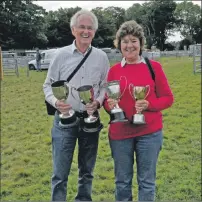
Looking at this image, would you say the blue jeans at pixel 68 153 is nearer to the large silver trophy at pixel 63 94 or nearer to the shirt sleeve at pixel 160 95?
the large silver trophy at pixel 63 94

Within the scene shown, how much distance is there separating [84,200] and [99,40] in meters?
55.3

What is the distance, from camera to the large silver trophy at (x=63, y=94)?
2.84 meters

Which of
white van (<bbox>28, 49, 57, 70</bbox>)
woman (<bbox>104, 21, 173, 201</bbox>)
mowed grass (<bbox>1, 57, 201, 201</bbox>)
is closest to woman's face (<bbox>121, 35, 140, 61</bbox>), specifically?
→ woman (<bbox>104, 21, 173, 201</bbox>)

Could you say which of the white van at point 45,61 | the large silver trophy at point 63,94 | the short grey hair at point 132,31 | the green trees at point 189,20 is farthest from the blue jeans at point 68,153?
the green trees at point 189,20

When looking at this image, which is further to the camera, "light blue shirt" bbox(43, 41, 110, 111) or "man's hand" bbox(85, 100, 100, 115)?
"light blue shirt" bbox(43, 41, 110, 111)

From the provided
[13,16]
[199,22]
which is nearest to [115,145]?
[13,16]

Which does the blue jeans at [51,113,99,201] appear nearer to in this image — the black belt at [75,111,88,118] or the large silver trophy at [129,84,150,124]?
the black belt at [75,111,88,118]

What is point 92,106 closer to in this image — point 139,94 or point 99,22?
point 139,94

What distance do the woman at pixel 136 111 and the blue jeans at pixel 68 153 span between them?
0.26 meters

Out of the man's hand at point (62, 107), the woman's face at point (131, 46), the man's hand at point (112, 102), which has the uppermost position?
the woman's face at point (131, 46)

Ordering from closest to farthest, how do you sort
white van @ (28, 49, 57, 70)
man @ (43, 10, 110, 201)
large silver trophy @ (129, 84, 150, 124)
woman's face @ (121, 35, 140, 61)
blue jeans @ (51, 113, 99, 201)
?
large silver trophy @ (129, 84, 150, 124)
woman's face @ (121, 35, 140, 61)
man @ (43, 10, 110, 201)
blue jeans @ (51, 113, 99, 201)
white van @ (28, 49, 57, 70)

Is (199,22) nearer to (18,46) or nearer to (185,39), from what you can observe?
(185,39)

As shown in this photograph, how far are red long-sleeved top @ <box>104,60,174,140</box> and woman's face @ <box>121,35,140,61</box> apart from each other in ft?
0.25

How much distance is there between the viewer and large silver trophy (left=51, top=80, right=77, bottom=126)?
2842 millimetres
